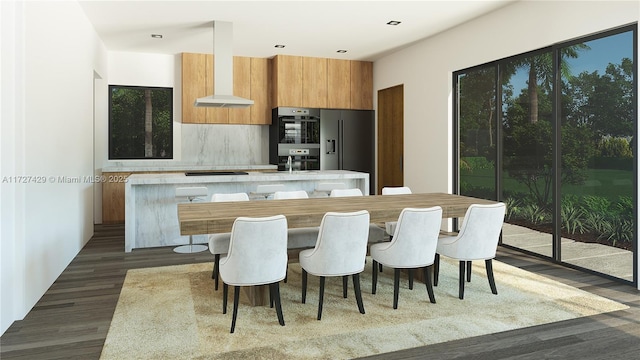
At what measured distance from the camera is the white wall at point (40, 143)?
309 cm

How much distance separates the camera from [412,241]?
3.38 m

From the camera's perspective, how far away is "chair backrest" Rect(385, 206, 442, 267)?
3334mm

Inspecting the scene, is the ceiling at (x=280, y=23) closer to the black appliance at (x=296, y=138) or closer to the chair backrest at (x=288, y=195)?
the black appliance at (x=296, y=138)

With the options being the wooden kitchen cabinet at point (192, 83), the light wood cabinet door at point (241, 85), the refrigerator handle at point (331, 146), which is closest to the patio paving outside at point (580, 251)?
the refrigerator handle at point (331, 146)

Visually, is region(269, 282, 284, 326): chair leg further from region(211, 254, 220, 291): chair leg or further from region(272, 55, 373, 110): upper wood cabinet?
region(272, 55, 373, 110): upper wood cabinet

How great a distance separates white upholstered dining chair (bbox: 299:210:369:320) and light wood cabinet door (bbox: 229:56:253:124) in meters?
5.16

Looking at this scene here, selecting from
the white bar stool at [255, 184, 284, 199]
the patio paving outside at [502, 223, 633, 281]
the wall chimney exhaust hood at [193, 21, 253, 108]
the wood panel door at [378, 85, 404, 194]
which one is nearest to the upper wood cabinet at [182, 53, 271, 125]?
the wall chimney exhaust hood at [193, 21, 253, 108]

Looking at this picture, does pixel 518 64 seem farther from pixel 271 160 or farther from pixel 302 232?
pixel 271 160

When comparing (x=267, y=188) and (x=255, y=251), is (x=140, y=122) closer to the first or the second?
(x=267, y=188)

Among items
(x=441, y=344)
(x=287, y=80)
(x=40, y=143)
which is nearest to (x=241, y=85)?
(x=287, y=80)

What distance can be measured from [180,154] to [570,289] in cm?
628

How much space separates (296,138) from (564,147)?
14.3 feet

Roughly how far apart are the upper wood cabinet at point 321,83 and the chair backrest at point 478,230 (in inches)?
191

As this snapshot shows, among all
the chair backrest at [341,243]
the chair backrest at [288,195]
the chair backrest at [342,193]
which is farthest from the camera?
the chair backrest at [342,193]
